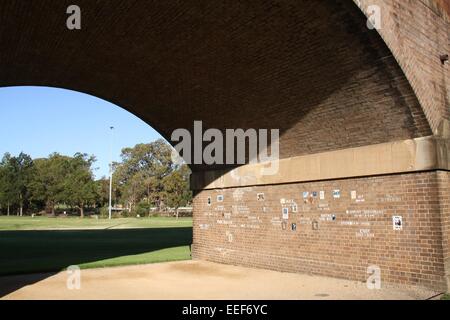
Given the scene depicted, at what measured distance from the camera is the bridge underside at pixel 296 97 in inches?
313

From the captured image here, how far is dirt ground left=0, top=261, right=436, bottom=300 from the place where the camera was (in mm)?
8359

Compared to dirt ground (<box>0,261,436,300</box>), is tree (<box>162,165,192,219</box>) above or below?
above

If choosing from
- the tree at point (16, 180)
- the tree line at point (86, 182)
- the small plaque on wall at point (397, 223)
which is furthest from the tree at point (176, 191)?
the small plaque on wall at point (397, 223)

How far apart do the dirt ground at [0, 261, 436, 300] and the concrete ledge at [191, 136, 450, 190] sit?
247 centimetres

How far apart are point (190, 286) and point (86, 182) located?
75.6 metres

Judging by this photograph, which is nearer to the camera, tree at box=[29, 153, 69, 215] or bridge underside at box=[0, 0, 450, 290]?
bridge underside at box=[0, 0, 450, 290]

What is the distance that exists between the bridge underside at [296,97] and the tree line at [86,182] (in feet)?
Answer: 197

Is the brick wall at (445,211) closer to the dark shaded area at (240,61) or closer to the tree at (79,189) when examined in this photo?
the dark shaded area at (240,61)

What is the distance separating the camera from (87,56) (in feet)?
34.0

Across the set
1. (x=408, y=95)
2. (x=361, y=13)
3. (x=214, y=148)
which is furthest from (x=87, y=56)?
(x=408, y=95)

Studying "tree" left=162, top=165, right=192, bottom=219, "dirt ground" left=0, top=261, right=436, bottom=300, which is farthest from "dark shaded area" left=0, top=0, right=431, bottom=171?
"tree" left=162, top=165, right=192, bottom=219

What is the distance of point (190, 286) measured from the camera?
955 cm

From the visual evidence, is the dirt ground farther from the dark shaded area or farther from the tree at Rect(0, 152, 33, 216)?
the tree at Rect(0, 152, 33, 216)

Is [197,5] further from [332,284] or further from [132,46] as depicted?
[332,284]
